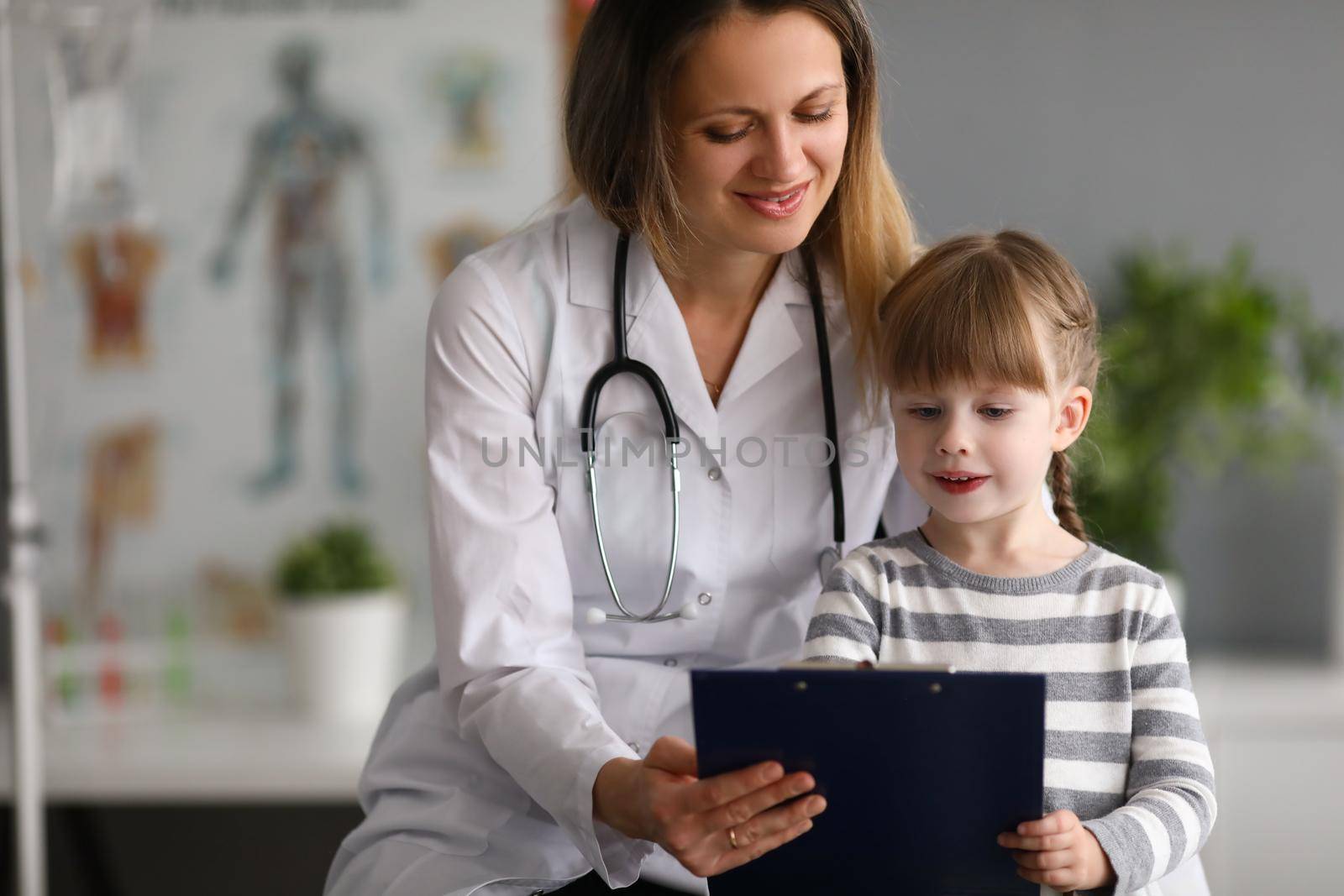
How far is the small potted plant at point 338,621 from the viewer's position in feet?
8.84

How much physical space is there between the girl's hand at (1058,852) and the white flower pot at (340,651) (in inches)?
74.5

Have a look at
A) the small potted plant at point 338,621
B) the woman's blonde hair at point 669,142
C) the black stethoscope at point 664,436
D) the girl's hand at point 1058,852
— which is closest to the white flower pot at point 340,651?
the small potted plant at point 338,621

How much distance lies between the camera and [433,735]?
1.40 metres

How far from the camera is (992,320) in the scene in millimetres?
1221

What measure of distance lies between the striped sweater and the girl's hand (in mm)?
60

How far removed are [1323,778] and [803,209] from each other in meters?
1.79

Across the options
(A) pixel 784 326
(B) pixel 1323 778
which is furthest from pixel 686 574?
(B) pixel 1323 778

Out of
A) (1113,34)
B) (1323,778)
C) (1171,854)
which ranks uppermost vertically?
(1113,34)

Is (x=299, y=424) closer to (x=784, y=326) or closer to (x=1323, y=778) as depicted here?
(x=784, y=326)

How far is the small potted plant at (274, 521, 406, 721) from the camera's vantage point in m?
2.70

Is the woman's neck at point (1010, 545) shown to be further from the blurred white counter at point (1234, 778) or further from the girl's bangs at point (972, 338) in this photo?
the blurred white counter at point (1234, 778)

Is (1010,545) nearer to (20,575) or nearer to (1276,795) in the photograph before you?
(1276,795)

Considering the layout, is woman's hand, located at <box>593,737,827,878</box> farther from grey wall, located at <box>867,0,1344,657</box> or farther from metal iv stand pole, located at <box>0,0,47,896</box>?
grey wall, located at <box>867,0,1344,657</box>

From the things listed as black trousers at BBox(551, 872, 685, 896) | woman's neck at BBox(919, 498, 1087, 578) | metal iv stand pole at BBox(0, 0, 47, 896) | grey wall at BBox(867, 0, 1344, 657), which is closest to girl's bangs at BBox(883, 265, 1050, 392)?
woman's neck at BBox(919, 498, 1087, 578)
